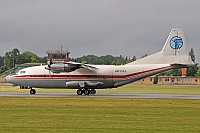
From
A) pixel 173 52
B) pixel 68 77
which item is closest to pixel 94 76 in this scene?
pixel 68 77

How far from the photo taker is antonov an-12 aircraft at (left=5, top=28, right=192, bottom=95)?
54.2m

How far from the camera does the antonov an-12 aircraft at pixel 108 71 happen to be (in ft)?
178

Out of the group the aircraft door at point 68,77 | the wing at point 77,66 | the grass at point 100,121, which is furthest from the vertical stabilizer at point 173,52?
the grass at point 100,121

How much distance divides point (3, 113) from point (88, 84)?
2689cm

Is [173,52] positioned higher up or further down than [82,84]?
higher up

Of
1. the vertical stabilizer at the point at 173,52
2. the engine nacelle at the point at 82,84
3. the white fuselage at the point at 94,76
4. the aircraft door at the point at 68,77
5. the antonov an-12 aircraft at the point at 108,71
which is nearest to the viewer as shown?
the vertical stabilizer at the point at 173,52

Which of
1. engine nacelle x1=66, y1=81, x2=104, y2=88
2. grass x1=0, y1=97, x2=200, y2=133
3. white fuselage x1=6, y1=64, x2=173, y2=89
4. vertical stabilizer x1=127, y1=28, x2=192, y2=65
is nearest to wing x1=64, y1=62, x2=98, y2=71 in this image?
white fuselage x1=6, y1=64, x2=173, y2=89

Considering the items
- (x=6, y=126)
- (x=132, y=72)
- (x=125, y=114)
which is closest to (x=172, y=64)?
(x=132, y=72)

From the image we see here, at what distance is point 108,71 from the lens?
5603 cm

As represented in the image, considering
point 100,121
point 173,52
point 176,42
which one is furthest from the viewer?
point 176,42

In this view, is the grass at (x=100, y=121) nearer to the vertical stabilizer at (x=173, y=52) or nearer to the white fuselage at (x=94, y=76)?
the vertical stabilizer at (x=173, y=52)

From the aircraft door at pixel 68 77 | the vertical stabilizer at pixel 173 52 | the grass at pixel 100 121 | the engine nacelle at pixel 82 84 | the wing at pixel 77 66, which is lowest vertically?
the grass at pixel 100 121

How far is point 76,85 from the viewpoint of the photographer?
5672cm

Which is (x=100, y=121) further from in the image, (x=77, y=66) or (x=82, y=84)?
(x=82, y=84)
